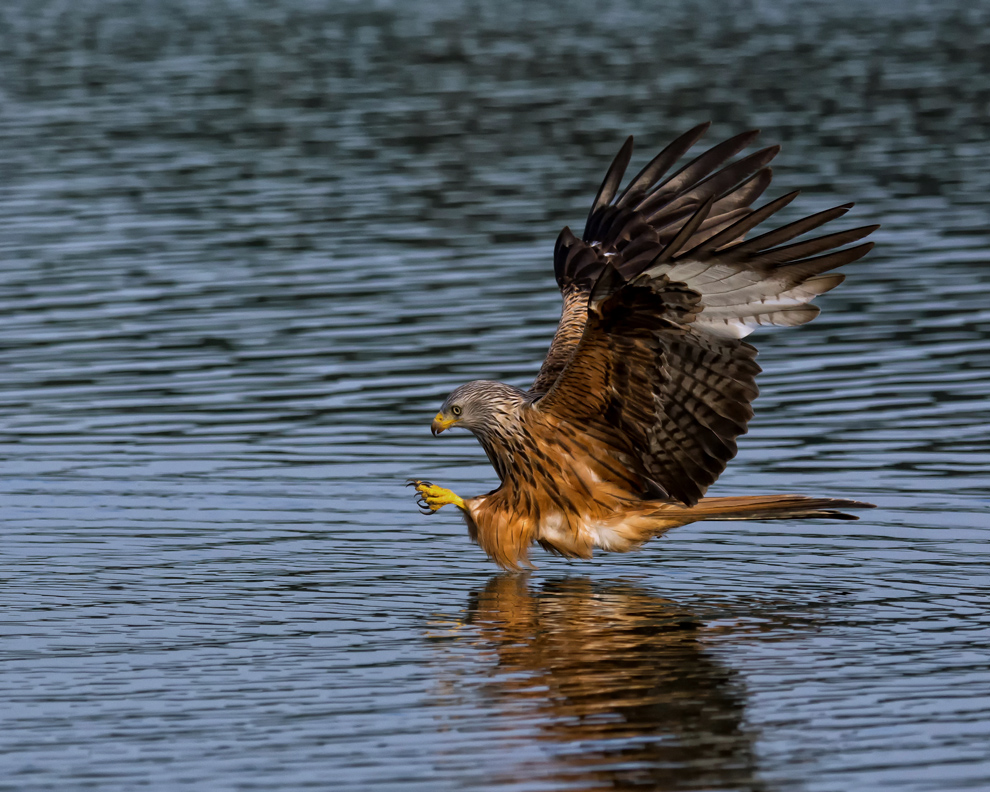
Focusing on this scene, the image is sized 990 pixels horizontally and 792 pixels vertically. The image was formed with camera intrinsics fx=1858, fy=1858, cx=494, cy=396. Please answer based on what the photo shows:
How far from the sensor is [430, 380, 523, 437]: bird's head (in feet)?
30.5

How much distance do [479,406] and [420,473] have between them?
2032 mm

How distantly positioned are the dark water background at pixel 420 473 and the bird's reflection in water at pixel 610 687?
0.02m

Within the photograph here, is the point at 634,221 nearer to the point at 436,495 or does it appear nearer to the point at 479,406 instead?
the point at 479,406

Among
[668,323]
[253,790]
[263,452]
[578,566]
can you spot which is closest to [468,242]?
[263,452]

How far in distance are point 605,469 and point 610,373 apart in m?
0.74

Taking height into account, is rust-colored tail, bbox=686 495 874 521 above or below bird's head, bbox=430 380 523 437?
below

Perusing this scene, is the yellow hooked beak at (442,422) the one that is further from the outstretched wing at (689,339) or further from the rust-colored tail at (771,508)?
the rust-colored tail at (771,508)

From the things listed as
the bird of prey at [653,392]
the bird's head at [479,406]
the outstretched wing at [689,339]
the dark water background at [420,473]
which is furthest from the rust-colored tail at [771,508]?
the bird's head at [479,406]

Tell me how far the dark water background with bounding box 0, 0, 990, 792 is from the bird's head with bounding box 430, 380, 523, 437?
0.75 metres

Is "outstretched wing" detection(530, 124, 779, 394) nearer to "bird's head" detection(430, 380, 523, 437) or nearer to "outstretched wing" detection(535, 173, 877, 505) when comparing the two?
"bird's head" detection(430, 380, 523, 437)

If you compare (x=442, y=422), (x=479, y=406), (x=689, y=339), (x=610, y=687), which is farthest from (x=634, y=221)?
(x=610, y=687)

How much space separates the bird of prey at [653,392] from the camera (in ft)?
27.0

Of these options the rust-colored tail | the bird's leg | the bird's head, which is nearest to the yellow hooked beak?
the bird's head

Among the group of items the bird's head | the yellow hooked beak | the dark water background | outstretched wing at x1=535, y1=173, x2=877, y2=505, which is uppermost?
outstretched wing at x1=535, y1=173, x2=877, y2=505
